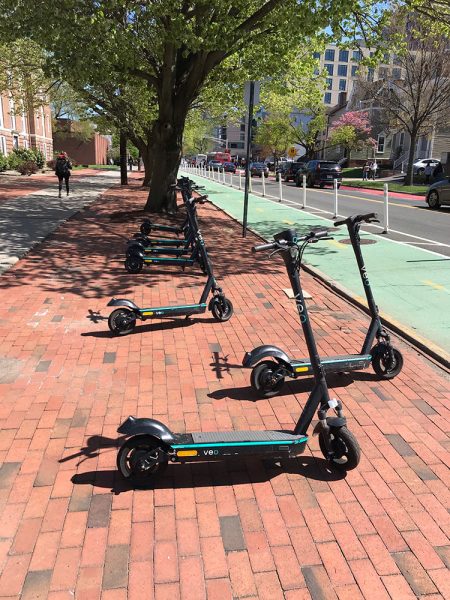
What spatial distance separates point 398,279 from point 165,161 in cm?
786

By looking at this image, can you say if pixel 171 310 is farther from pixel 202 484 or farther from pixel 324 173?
pixel 324 173

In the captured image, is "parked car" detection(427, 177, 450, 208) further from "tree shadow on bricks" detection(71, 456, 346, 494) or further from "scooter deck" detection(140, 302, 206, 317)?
"tree shadow on bricks" detection(71, 456, 346, 494)

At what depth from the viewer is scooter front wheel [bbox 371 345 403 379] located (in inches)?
170

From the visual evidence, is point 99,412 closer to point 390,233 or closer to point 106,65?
point 106,65

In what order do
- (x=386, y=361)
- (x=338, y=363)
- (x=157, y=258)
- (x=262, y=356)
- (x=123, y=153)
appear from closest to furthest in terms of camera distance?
(x=262, y=356) → (x=338, y=363) → (x=386, y=361) → (x=157, y=258) → (x=123, y=153)

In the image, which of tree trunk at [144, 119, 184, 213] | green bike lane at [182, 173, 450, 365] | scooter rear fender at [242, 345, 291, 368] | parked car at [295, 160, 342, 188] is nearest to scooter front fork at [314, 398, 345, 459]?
scooter rear fender at [242, 345, 291, 368]

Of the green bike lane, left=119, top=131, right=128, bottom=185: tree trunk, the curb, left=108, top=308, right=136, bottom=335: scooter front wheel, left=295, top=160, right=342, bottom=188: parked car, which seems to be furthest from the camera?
left=295, top=160, right=342, bottom=188: parked car

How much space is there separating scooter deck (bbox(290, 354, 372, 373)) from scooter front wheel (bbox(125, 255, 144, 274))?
4226mm

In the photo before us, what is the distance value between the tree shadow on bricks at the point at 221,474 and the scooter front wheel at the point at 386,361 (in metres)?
1.43

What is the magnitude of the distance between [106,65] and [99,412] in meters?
9.48

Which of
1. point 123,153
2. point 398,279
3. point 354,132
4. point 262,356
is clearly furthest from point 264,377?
point 354,132

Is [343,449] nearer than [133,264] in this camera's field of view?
Yes

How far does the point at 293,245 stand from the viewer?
3039 millimetres

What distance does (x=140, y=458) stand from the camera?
2879mm
